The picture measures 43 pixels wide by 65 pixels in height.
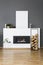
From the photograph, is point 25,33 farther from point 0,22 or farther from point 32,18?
point 0,22

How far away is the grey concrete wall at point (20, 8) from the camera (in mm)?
6902

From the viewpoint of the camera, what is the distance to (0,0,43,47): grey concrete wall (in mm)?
6902

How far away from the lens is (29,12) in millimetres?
6922

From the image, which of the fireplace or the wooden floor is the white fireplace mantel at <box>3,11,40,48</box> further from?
the wooden floor

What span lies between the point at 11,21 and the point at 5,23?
29cm

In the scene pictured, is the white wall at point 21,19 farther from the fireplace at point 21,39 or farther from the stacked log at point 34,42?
the stacked log at point 34,42

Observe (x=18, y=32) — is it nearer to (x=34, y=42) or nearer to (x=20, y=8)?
(x=34, y=42)

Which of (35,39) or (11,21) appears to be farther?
(11,21)

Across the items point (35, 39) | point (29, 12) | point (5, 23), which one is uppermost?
point (29, 12)

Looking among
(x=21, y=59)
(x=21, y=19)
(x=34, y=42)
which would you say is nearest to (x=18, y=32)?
(x=21, y=19)

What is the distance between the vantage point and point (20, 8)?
272 inches

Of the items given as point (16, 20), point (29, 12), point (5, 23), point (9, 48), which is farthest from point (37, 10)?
point (9, 48)

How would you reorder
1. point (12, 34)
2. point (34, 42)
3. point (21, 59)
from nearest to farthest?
point (21, 59), point (34, 42), point (12, 34)

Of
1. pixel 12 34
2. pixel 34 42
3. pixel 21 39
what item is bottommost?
pixel 34 42
